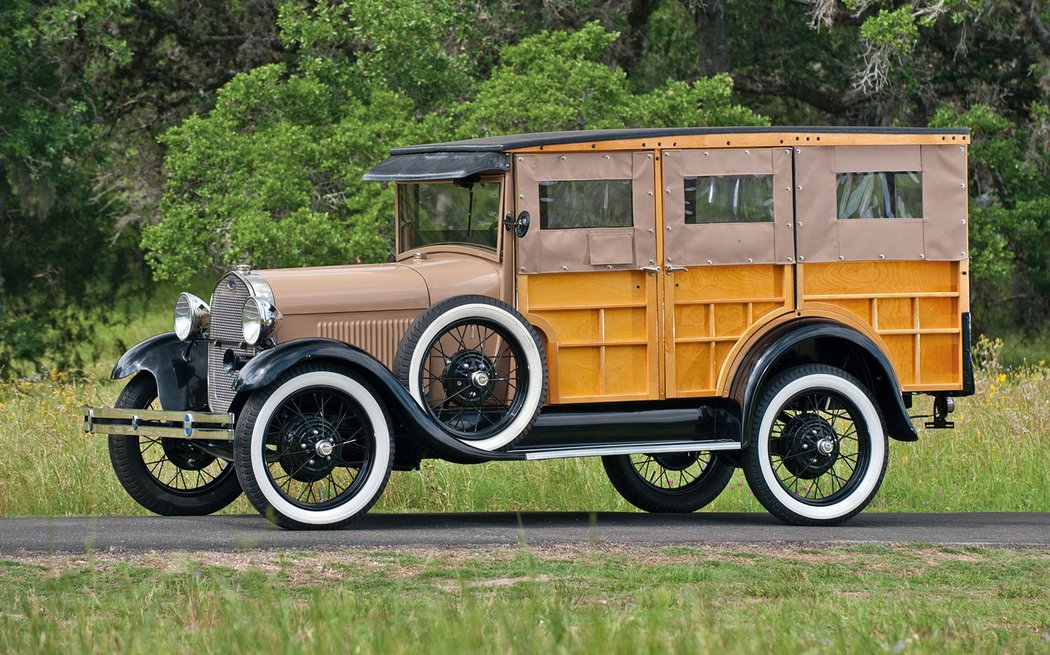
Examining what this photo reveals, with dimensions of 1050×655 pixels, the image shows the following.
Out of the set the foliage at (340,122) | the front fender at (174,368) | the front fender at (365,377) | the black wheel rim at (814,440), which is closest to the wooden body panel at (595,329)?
the front fender at (365,377)

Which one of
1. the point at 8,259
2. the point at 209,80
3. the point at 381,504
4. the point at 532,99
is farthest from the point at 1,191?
the point at 381,504

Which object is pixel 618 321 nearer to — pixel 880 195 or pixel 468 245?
pixel 468 245

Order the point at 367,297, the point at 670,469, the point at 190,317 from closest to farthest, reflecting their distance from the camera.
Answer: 1. the point at 367,297
2. the point at 190,317
3. the point at 670,469

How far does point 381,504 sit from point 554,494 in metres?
1.21

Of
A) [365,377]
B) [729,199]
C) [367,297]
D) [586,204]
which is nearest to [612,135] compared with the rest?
[586,204]

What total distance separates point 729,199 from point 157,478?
3.89m

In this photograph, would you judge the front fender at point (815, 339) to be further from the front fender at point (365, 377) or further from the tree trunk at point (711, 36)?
the tree trunk at point (711, 36)

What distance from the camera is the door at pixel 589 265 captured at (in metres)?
9.46

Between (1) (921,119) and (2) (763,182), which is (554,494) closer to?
(2) (763,182)

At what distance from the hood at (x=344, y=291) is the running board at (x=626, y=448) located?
1073 millimetres

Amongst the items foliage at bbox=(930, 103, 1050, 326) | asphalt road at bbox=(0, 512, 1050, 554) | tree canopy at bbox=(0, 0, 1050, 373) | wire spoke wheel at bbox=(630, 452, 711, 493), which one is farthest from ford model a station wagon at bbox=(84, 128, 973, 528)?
foliage at bbox=(930, 103, 1050, 326)

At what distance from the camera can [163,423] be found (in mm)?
9570

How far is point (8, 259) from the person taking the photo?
70.8 feet

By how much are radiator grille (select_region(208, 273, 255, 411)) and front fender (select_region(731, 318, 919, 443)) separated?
2869mm
